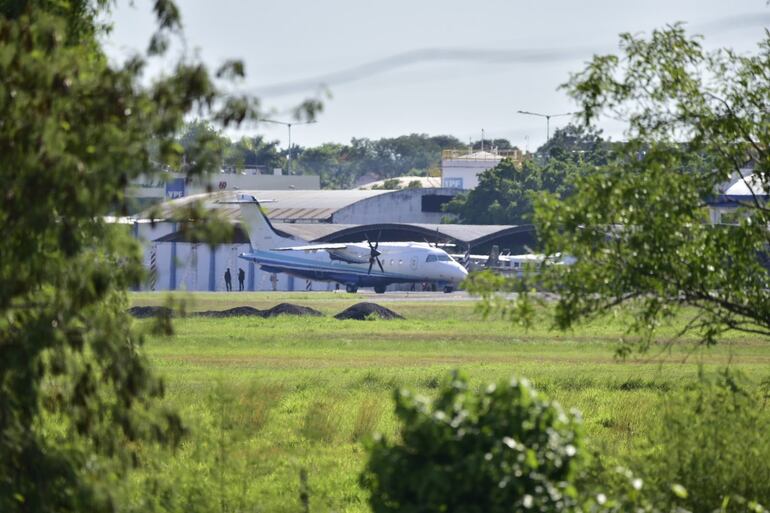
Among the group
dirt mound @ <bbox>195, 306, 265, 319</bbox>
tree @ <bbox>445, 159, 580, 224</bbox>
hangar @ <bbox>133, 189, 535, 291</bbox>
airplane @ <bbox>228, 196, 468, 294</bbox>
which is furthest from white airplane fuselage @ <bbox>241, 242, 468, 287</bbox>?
tree @ <bbox>445, 159, 580, 224</bbox>

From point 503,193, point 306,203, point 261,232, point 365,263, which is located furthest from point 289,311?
point 503,193

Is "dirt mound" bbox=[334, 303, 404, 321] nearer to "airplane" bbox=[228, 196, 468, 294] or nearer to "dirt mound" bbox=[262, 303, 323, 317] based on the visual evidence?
"dirt mound" bbox=[262, 303, 323, 317]

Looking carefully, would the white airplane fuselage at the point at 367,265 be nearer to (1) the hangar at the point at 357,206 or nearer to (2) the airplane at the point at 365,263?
(2) the airplane at the point at 365,263

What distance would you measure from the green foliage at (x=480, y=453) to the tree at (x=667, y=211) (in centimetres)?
520

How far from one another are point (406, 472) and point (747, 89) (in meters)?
8.48

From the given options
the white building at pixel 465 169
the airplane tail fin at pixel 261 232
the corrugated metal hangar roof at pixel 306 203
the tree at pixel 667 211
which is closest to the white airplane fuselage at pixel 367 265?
the airplane tail fin at pixel 261 232

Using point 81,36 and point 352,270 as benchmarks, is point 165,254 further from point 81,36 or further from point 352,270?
point 81,36

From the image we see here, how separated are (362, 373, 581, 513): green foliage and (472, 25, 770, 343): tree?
520 centimetres

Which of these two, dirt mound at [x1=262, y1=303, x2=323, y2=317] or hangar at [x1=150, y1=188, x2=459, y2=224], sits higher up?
hangar at [x1=150, y1=188, x2=459, y2=224]

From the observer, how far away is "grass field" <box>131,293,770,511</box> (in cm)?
1692

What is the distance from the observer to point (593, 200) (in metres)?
15.7

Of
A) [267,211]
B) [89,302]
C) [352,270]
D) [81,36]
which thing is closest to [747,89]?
[81,36]

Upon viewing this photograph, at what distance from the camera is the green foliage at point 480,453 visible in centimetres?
997

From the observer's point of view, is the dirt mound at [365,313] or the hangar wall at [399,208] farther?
the hangar wall at [399,208]
